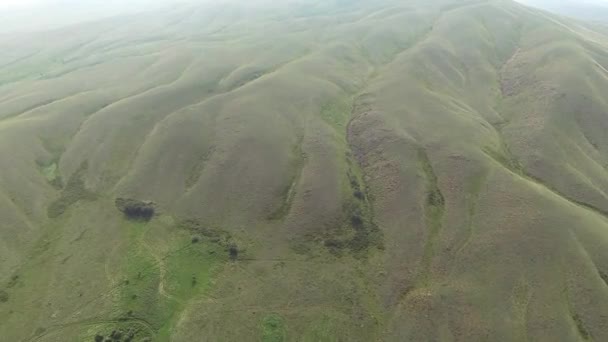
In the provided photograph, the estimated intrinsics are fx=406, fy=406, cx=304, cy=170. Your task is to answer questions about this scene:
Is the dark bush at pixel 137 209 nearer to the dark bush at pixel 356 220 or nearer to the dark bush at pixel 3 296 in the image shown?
the dark bush at pixel 3 296

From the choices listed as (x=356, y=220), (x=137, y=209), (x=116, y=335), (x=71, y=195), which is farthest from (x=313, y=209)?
(x=71, y=195)

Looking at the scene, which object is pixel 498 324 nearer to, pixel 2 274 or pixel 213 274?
pixel 213 274

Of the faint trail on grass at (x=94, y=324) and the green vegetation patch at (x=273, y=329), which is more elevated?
the faint trail on grass at (x=94, y=324)

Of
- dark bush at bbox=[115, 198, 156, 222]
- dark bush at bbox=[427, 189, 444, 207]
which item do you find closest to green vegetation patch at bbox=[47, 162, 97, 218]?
dark bush at bbox=[115, 198, 156, 222]

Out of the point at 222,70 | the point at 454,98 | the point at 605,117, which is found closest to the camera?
the point at 605,117

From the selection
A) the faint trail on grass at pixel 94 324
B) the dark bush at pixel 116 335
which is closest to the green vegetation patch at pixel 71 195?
the faint trail on grass at pixel 94 324

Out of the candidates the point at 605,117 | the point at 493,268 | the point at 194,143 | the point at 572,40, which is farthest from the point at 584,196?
the point at 572,40
